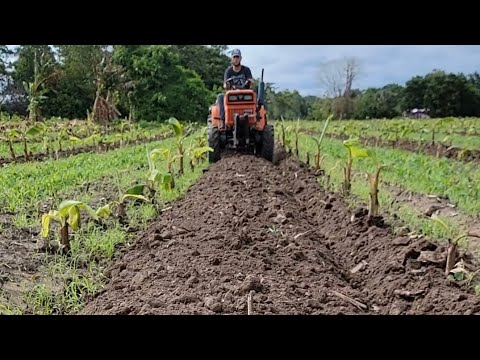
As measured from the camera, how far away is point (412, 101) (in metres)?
3.39

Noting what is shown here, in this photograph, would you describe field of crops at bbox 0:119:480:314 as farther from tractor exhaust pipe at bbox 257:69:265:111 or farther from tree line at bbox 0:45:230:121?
tractor exhaust pipe at bbox 257:69:265:111

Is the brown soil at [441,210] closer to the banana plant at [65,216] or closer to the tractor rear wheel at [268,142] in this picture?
the tractor rear wheel at [268,142]

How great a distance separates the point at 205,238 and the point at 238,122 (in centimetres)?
260

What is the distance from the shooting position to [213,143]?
5.18 metres

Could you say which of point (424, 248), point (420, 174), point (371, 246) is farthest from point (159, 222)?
point (420, 174)

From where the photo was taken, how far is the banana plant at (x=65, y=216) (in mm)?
2168

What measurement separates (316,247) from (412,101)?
113 cm

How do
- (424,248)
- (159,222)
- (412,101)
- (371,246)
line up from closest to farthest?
(424,248), (371,246), (159,222), (412,101)

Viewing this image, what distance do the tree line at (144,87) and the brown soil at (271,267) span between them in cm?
66

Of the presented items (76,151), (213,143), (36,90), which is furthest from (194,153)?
(36,90)

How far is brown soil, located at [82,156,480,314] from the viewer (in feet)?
6.77

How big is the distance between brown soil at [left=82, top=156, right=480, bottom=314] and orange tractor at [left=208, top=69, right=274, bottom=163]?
1.66 m
